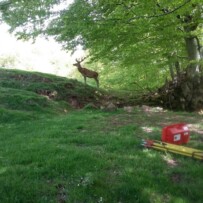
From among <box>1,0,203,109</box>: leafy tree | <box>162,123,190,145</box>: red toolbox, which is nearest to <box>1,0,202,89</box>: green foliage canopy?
<box>1,0,203,109</box>: leafy tree

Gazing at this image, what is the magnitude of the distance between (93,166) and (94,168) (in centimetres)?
7

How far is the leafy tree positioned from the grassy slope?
2.69m

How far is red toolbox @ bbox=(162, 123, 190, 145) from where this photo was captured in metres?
6.14

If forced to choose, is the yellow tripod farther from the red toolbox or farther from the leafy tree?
the leafy tree

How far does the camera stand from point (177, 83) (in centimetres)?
1305

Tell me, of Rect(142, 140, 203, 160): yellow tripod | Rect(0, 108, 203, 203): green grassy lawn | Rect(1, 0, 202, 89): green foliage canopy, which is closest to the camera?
Rect(0, 108, 203, 203): green grassy lawn

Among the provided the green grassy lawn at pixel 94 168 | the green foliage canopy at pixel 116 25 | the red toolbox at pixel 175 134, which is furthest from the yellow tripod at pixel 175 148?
the green foliage canopy at pixel 116 25

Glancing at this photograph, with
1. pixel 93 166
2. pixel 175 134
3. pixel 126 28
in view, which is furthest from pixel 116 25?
pixel 93 166

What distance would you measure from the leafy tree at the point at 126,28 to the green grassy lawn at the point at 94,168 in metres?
2.86

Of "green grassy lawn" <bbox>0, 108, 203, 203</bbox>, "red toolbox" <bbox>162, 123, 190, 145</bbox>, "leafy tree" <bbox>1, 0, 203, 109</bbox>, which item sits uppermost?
"leafy tree" <bbox>1, 0, 203, 109</bbox>

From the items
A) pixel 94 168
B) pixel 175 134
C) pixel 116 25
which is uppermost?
pixel 116 25

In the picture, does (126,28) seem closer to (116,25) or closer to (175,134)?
(116,25)

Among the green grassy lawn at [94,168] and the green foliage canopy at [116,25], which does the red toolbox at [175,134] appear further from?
the green foliage canopy at [116,25]

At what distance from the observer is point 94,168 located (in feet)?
16.2
